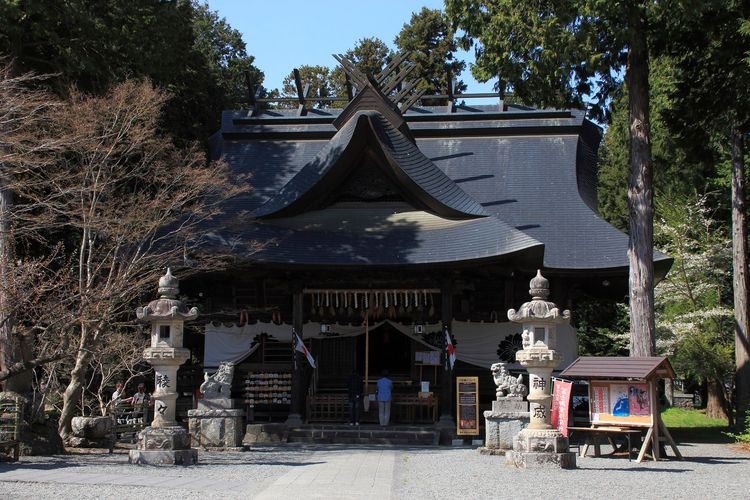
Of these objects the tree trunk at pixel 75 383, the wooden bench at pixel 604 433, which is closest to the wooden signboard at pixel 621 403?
the wooden bench at pixel 604 433

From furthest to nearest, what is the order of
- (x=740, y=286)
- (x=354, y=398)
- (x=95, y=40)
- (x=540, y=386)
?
1. (x=740, y=286)
2. (x=95, y=40)
3. (x=354, y=398)
4. (x=540, y=386)

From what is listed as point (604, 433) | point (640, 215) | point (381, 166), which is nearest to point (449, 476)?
point (604, 433)

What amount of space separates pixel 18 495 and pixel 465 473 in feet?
19.7

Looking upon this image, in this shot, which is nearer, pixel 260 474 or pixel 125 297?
pixel 260 474

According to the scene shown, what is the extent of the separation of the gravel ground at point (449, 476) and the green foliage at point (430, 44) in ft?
87.2

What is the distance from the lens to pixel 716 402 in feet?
93.2

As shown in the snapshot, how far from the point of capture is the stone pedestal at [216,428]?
633 inches

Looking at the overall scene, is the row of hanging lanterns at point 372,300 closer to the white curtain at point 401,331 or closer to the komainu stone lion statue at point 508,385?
the white curtain at point 401,331

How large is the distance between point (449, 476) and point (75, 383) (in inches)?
298

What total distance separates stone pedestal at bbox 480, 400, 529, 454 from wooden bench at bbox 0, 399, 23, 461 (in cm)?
790

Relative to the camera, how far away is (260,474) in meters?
11.9

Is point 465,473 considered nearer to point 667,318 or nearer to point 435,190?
point 435,190

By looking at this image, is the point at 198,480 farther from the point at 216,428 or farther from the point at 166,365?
the point at 216,428

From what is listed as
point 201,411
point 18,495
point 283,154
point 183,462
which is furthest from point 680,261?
point 18,495
